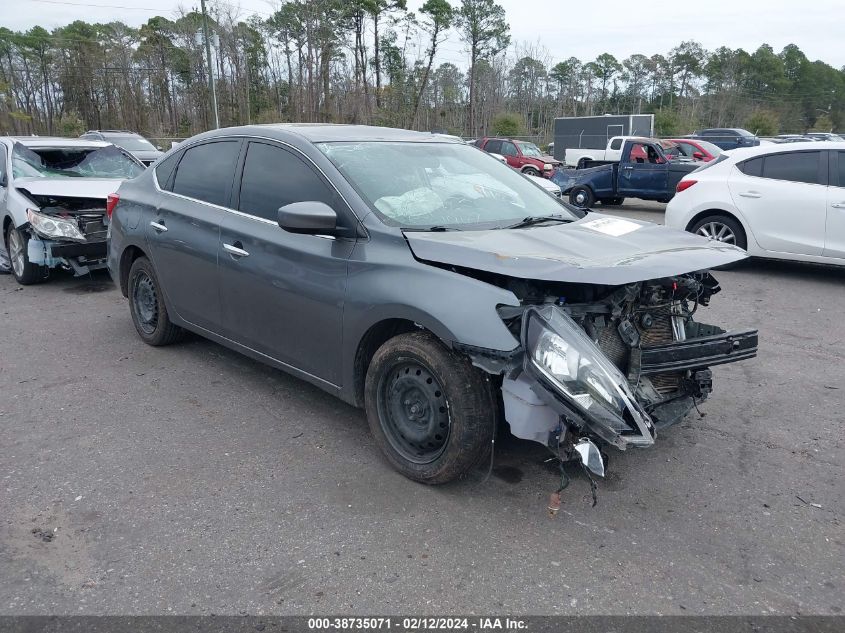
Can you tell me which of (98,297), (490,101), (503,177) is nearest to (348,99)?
(490,101)

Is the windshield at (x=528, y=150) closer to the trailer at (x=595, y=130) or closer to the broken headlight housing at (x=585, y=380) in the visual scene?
the trailer at (x=595, y=130)

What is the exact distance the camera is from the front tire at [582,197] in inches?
637

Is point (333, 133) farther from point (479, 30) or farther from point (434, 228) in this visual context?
point (479, 30)

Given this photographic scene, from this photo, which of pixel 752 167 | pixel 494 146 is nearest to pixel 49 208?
pixel 752 167

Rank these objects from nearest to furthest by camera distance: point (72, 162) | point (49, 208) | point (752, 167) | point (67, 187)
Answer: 1. point (49, 208)
2. point (67, 187)
3. point (752, 167)
4. point (72, 162)

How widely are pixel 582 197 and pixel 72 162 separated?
37.3ft

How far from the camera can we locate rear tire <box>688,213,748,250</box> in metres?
8.41

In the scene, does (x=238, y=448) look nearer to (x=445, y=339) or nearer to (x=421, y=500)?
(x=421, y=500)

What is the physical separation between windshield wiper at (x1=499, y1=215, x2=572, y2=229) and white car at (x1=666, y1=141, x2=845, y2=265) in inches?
199

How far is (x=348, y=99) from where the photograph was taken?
42.8m

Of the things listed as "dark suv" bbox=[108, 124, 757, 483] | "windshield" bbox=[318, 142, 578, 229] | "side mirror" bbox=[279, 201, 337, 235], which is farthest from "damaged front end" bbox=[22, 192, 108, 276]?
"side mirror" bbox=[279, 201, 337, 235]

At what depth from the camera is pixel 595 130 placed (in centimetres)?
3766

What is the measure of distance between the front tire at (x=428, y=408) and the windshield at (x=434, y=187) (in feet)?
2.53

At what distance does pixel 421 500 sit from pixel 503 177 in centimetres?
237
